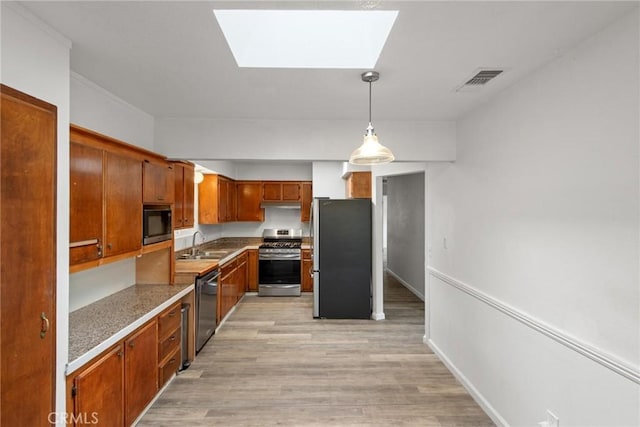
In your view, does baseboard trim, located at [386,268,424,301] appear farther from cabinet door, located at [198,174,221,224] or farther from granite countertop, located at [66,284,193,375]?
granite countertop, located at [66,284,193,375]

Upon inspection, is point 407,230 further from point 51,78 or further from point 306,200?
point 51,78

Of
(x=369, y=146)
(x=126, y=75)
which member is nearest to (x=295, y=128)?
(x=369, y=146)

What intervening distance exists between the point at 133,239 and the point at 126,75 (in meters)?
1.18

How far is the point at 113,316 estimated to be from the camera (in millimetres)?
2125

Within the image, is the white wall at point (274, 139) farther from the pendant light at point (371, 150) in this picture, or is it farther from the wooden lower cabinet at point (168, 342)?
the wooden lower cabinet at point (168, 342)

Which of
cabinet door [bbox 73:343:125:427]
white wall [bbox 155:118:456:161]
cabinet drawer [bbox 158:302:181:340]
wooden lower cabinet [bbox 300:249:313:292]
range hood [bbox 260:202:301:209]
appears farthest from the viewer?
range hood [bbox 260:202:301:209]

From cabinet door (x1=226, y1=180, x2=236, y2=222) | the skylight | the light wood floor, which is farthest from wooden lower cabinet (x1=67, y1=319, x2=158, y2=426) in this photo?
cabinet door (x1=226, y1=180, x2=236, y2=222)

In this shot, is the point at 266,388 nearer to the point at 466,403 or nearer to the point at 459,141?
the point at 466,403

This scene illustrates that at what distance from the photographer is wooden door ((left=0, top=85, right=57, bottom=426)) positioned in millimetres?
1221

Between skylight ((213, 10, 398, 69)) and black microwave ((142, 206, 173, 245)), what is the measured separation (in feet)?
5.05

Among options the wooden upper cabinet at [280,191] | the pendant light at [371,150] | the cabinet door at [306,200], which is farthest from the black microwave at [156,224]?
the cabinet door at [306,200]

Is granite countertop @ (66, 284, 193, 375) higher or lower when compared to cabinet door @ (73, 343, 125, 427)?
higher

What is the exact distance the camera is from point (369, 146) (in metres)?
1.97

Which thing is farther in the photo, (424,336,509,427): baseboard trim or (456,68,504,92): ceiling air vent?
(424,336,509,427): baseboard trim
